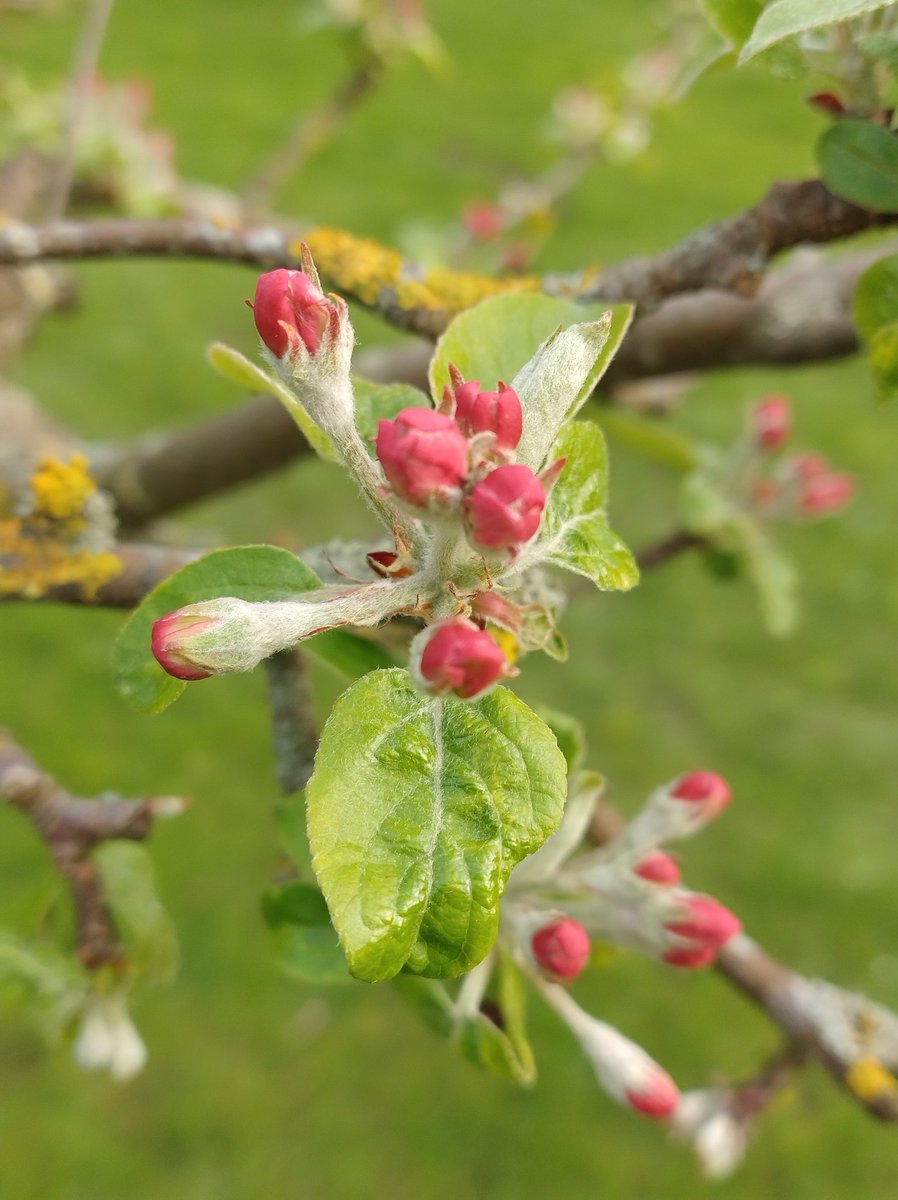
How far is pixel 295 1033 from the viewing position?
7.24ft

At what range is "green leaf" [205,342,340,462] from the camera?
56cm

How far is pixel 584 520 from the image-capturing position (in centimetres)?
59

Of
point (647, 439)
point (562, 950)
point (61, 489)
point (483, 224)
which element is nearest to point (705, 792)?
point (562, 950)

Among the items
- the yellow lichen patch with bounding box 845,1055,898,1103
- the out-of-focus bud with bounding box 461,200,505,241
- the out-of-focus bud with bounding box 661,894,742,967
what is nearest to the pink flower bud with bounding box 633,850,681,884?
the out-of-focus bud with bounding box 661,894,742,967

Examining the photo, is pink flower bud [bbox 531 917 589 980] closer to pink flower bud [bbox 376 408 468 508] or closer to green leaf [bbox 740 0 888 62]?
pink flower bud [bbox 376 408 468 508]

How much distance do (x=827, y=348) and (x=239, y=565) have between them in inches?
33.9

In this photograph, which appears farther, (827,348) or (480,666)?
(827,348)

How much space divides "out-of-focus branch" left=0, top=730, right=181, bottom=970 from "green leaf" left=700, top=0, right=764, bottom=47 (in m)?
0.76

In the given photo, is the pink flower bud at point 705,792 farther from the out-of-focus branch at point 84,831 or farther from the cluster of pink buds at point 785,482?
the cluster of pink buds at point 785,482

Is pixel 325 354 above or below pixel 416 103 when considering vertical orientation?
above

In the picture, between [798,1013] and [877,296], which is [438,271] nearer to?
[877,296]

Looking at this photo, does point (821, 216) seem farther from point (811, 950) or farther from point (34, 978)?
point (811, 950)

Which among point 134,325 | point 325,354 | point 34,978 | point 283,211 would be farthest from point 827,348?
point 283,211

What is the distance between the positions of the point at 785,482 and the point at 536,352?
4.39 feet
